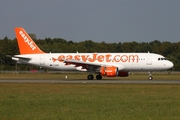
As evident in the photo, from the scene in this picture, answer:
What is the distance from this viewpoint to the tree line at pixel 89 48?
117 m

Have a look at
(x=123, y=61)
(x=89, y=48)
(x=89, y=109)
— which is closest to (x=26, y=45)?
(x=123, y=61)

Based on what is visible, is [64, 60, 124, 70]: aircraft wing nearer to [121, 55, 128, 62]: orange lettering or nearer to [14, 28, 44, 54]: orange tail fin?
[121, 55, 128, 62]: orange lettering

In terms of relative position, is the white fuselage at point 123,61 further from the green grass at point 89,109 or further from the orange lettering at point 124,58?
the green grass at point 89,109

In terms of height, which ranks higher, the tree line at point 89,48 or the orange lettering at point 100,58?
the tree line at point 89,48

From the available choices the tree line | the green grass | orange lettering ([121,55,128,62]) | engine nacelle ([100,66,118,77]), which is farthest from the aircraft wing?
the tree line

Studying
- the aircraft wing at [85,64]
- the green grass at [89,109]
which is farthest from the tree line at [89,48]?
the green grass at [89,109]

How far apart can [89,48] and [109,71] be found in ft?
323

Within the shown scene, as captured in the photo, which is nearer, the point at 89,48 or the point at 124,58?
the point at 124,58

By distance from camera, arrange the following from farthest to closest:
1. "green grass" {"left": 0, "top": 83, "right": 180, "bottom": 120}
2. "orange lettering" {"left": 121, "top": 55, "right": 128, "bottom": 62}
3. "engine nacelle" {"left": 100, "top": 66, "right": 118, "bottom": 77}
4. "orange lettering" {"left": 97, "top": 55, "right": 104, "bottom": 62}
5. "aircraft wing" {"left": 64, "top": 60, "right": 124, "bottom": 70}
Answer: "orange lettering" {"left": 97, "top": 55, "right": 104, "bottom": 62}
"orange lettering" {"left": 121, "top": 55, "right": 128, "bottom": 62}
"aircraft wing" {"left": 64, "top": 60, "right": 124, "bottom": 70}
"engine nacelle" {"left": 100, "top": 66, "right": 118, "bottom": 77}
"green grass" {"left": 0, "top": 83, "right": 180, "bottom": 120}

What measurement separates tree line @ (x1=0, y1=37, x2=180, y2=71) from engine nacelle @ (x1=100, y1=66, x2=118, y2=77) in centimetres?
5360

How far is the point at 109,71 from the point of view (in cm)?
4841

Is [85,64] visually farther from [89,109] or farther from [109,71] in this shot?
[89,109]

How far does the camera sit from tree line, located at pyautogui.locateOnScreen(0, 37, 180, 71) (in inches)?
4614

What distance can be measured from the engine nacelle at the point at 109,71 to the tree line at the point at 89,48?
53.6 metres
